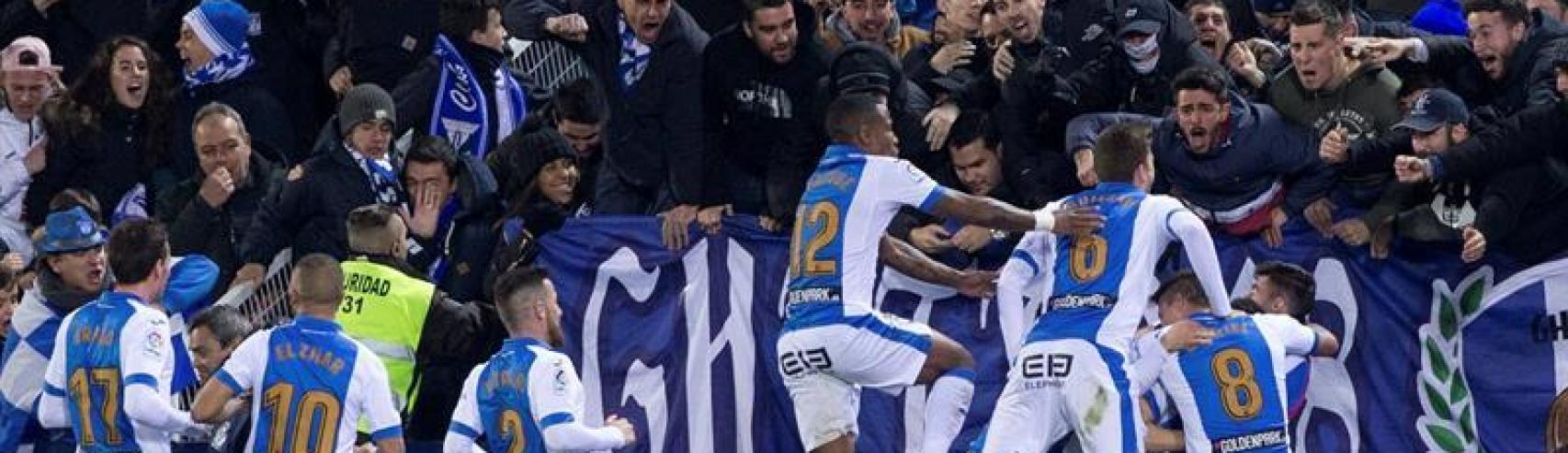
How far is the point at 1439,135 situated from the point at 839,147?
9.39ft

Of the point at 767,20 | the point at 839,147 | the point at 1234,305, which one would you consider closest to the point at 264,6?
the point at 767,20

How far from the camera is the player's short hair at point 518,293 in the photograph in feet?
44.9

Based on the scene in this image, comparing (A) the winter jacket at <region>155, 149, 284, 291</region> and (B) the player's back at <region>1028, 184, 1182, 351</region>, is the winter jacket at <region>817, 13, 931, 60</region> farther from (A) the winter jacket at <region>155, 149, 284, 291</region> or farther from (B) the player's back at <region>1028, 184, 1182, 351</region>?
(A) the winter jacket at <region>155, 149, 284, 291</region>

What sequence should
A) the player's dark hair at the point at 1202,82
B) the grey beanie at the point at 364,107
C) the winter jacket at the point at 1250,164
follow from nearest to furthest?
1. the player's dark hair at the point at 1202,82
2. the winter jacket at the point at 1250,164
3. the grey beanie at the point at 364,107

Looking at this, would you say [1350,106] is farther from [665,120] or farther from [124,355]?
[124,355]

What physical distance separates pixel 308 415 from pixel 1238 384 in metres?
4.06

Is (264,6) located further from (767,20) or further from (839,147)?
(839,147)

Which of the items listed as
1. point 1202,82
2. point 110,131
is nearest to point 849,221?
point 1202,82

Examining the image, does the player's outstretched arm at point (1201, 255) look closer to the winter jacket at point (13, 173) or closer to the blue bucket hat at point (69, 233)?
the blue bucket hat at point (69, 233)

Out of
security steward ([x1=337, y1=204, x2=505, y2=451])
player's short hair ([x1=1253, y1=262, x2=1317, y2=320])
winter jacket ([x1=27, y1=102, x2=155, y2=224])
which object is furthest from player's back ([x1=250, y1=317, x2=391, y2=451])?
winter jacket ([x1=27, y1=102, x2=155, y2=224])

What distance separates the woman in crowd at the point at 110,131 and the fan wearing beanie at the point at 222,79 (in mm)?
229

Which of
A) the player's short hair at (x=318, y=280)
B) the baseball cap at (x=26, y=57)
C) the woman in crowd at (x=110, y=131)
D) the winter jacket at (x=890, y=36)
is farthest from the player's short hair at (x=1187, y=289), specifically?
the baseball cap at (x=26, y=57)

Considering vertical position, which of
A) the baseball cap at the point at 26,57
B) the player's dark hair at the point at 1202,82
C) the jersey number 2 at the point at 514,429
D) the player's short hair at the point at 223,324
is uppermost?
the baseball cap at the point at 26,57

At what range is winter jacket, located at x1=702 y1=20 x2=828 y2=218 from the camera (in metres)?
16.2
